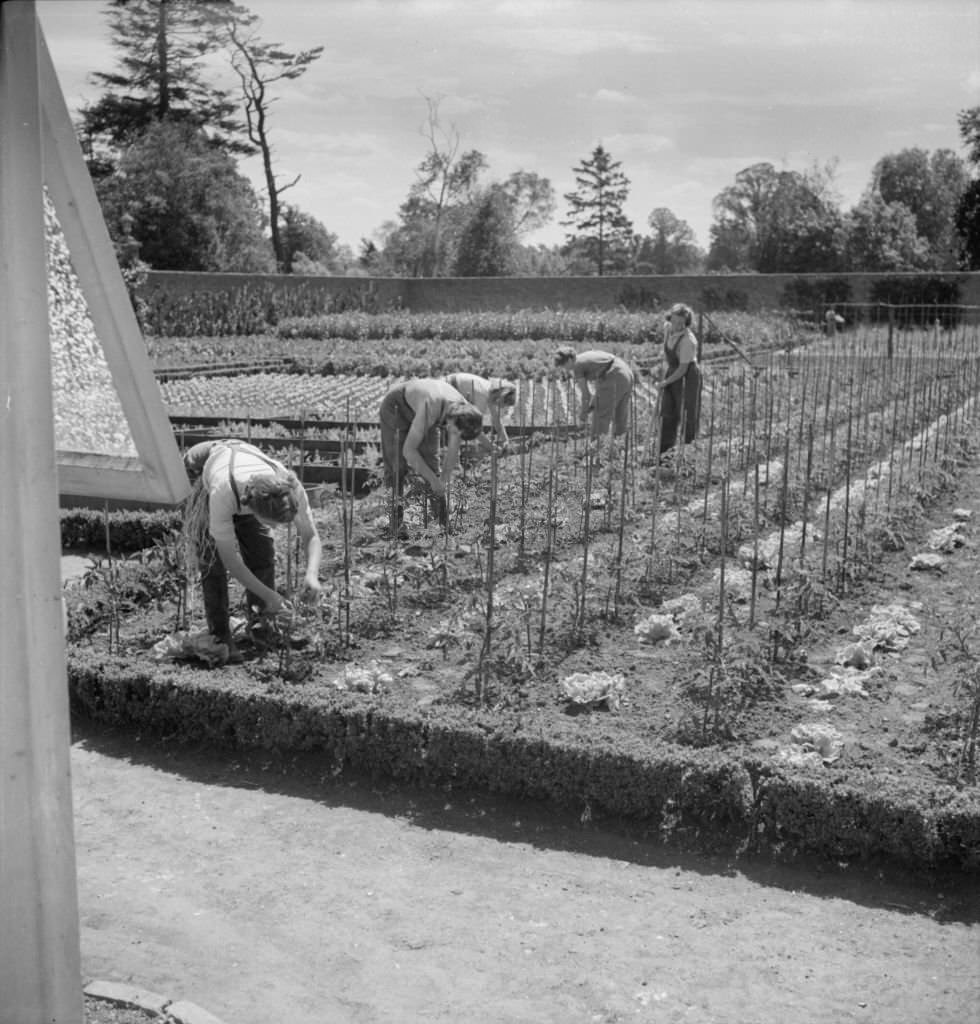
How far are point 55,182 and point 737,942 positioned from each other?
2762mm

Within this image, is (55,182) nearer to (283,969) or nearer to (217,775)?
(283,969)

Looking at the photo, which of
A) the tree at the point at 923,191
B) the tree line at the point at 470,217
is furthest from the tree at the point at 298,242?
the tree at the point at 923,191

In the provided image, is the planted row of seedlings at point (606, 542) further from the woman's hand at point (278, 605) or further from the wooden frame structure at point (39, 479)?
the wooden frame structure at point (39, 479)

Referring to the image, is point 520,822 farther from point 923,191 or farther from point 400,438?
point 923,191

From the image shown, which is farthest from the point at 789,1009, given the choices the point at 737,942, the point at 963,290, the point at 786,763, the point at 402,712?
the point at 963,290

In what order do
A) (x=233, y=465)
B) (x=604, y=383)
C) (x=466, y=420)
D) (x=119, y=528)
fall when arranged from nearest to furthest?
(x=233, y=465) < (x=466, y=420) < (x=119, y=528) < (x=604, y=383)

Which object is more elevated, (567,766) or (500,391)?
(500,391)

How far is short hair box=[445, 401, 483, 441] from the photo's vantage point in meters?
6.61

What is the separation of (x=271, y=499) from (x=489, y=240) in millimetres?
38614

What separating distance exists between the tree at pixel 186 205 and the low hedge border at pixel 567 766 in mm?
23570

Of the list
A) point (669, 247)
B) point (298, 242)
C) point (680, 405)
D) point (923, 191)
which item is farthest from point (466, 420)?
point (669, 247)

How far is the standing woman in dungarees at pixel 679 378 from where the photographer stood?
9336 mm

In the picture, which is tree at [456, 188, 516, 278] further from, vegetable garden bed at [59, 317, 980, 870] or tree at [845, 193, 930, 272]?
vegetable garden bed at [59, 317, 980, 870]

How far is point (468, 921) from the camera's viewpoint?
3693 mm
